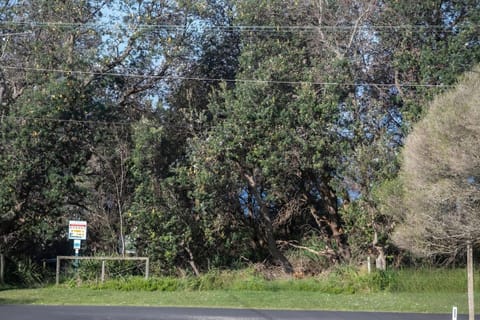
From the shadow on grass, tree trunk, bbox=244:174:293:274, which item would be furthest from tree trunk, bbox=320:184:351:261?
the shadow on grass

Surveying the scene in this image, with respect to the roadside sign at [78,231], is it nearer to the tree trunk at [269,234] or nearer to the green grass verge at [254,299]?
the green grass verge at [254,299]

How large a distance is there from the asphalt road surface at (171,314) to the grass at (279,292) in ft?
Answer: 4.04

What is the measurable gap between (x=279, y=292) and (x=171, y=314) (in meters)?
7.16

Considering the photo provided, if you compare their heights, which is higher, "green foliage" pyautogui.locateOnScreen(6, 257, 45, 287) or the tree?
the tree

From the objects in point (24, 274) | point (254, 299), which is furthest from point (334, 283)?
point (24, 274)

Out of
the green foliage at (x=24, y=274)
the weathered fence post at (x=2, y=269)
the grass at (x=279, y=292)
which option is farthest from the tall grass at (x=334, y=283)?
the weathered fence post at (x=2, y=269)

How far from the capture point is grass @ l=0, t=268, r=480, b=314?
2102 cm

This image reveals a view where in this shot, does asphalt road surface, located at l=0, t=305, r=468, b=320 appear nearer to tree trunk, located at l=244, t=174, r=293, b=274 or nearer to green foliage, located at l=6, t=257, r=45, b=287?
green foliage, located at l=6, t=257, r=45, b=287

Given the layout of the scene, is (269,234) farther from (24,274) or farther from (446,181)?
(446,181)

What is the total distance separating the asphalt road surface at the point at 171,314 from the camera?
17.6 m

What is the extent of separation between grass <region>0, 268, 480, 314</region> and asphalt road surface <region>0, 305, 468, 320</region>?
1232 mm

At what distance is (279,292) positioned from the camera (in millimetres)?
24625

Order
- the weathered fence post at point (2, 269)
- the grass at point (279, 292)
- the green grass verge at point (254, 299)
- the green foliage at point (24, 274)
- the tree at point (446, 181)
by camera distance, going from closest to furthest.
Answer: the tree at point (446, 181), the green grass verge at point (254, 299), the grass at point (279, 292), the weathered fence post at point (2, 269), the green foliage at point (24, 274)

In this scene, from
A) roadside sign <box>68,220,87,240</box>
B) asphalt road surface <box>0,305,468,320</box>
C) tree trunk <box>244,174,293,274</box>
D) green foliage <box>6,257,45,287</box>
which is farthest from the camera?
tree trunk <box>244,174,293,274</box>
